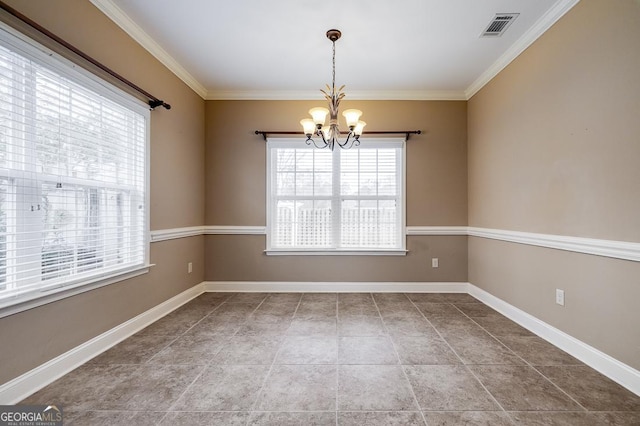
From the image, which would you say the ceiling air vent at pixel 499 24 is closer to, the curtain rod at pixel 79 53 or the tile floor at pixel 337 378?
the tile floor at pixel 337 378

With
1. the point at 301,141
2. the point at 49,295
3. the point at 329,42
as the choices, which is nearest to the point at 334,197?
the point at 301,141

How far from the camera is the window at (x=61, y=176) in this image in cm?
156

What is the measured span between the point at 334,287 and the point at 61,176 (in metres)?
3.00

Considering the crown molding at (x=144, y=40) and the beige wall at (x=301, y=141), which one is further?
the beige wall at (x=301, y=141)

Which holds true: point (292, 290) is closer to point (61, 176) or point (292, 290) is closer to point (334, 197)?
point (334, 197)

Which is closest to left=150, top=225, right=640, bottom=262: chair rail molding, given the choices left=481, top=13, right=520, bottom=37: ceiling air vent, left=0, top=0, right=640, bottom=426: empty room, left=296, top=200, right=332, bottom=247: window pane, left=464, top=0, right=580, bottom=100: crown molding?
left=0, top=0, right=640, bottom=426: empty room

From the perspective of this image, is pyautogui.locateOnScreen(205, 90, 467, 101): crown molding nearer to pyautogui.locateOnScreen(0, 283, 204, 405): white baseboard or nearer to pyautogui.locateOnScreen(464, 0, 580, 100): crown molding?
pyautogui.locateOnScreen(464, 0, 580, 100): crown molding

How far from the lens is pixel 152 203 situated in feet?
8.93

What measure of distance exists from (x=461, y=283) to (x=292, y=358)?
8.85 feet

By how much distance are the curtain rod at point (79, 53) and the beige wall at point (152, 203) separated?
0.09m

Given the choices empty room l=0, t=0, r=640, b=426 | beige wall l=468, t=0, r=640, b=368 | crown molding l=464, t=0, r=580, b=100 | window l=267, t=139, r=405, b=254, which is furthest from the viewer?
window l=267, t=139, r=405, b=254

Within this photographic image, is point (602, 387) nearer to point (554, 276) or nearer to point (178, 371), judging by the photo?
point (554, 276)

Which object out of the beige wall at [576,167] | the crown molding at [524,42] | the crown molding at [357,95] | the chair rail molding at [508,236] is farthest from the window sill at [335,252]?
the crown molding at [524,42]

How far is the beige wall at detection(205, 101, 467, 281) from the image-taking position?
3742 mm
